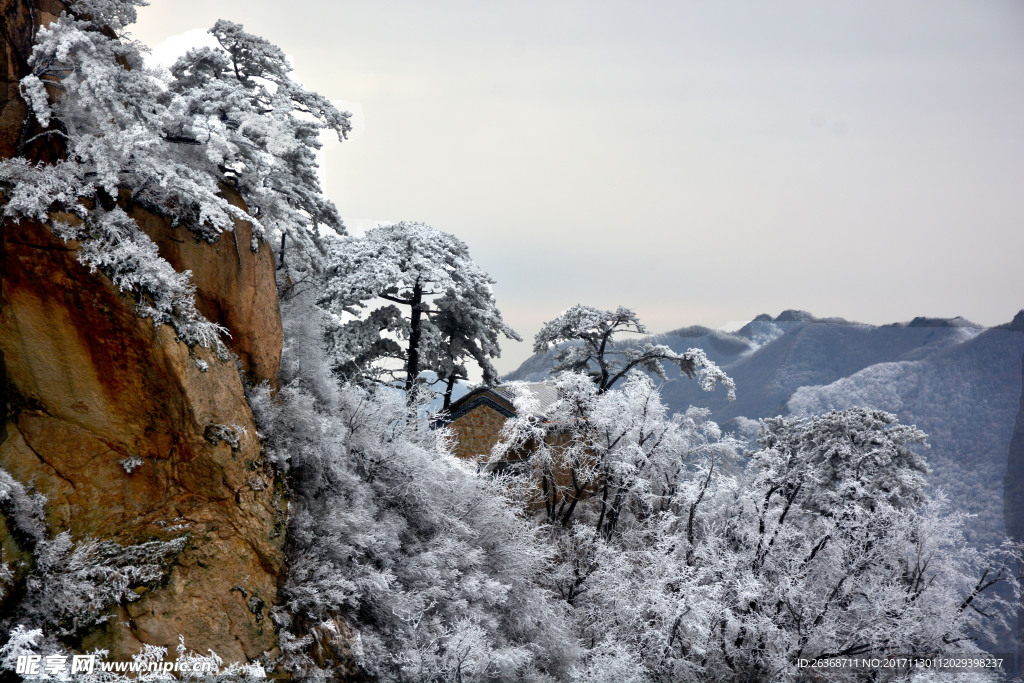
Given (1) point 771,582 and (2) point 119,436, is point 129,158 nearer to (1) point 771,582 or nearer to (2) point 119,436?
(2) point 119,436

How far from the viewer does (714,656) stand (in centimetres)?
1780

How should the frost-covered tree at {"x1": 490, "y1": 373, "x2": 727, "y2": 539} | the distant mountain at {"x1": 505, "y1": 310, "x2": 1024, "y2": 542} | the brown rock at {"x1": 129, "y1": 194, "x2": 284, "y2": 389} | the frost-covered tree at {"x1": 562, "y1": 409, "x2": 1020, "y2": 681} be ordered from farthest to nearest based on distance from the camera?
the distant mountain at {"x1": 505, "y1": 310, "x2": 1024, "y2": 542} → the frost-covered tree at {"x1": 490, "y1": 373, "x2": 727, "y2": 539} → the frost-covered tree at {"x1": 562, "y1": 409, "x2": 1020, "y2": 681} → the brown rock at {"x1": 129, "y1": 194, "x2": 284, "y2": 389}

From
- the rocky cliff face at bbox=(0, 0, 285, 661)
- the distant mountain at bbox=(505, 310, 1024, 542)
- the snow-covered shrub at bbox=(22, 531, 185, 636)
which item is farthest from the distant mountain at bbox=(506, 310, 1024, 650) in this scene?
the snow-covered shrub at bbox=(22, 531, 185, 636)

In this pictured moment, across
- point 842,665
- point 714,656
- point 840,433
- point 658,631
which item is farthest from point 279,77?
point 840,433

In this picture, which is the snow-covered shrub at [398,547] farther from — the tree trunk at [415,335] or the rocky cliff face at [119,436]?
the tree trunk at [415,335]

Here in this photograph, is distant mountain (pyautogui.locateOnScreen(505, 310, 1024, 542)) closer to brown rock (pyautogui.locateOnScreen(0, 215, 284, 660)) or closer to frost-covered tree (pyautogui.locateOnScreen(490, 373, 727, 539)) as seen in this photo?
frost-covered tree (pyautogui.locateOnScreen(490, 373, 727, 539))

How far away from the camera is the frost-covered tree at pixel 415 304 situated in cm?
2330

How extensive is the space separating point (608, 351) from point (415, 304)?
341 inches

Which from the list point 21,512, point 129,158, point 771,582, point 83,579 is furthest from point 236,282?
point 771,582

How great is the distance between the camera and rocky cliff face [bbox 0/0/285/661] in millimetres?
11664

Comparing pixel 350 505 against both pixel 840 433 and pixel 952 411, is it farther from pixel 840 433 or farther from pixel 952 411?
pixel 952 411

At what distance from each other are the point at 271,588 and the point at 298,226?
25.1 feet

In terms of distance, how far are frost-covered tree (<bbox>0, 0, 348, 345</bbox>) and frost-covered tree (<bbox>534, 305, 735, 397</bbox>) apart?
15693 mm

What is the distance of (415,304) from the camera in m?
24.4
